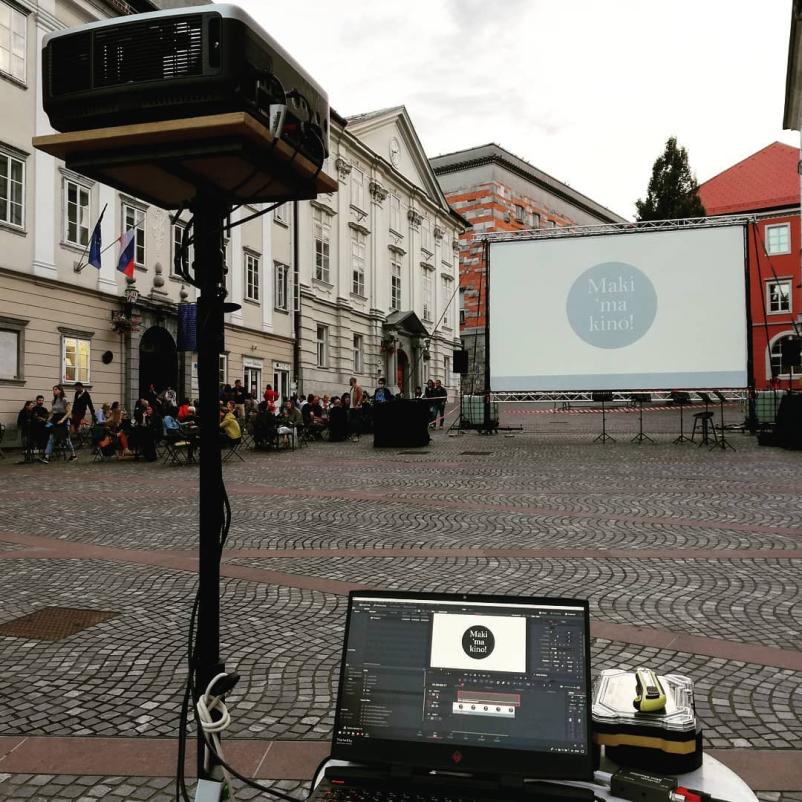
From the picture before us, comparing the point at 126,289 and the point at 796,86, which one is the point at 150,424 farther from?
the point at 796,86

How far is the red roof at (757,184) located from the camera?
4575cm

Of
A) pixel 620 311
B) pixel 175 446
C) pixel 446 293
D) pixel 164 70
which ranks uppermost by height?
pixel 446 293

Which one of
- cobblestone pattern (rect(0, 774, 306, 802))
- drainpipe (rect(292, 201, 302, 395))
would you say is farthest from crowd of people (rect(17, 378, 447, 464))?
cobblestone pattern (rect(0, 774, 306, 802))

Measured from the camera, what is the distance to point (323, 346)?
34.1 meters

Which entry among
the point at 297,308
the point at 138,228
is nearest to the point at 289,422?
the point at 138,228

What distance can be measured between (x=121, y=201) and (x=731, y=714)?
72.7 ft

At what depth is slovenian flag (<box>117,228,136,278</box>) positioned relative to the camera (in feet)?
64.4

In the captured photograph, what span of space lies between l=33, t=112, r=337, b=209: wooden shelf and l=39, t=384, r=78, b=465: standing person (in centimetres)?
1502

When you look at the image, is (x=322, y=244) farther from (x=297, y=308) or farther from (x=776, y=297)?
(x=776, y=297)

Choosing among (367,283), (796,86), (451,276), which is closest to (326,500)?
(367,283)

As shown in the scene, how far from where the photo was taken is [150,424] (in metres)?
16.3

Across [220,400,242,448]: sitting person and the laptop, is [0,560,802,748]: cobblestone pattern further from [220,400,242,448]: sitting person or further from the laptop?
[220,400,242,448]: sitting person

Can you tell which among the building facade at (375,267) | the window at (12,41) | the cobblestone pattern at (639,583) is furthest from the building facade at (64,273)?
the cobblestone pattern at (639,583)

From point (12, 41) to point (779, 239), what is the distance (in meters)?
41.6
